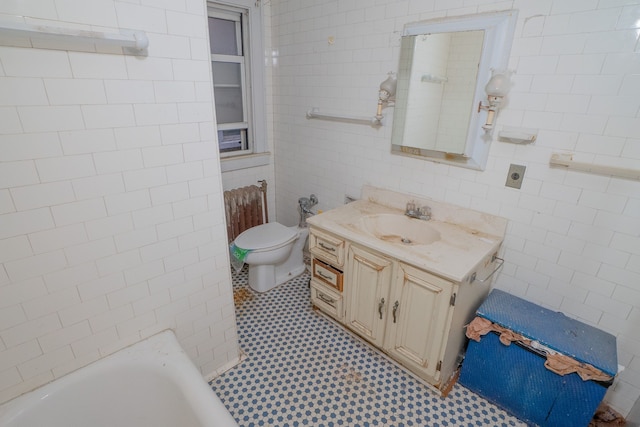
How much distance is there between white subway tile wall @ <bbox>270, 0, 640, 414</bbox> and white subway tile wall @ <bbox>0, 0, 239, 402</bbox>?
0.30ft

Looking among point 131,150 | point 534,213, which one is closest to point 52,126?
point 131,150

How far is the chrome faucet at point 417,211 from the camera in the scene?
6.45 ft

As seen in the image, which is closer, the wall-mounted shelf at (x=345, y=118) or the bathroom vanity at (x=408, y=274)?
the bathroom vanity at (x=408, y=274)

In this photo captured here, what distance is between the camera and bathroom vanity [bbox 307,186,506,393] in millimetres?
1528

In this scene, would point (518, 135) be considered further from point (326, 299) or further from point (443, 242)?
point (326, 299)

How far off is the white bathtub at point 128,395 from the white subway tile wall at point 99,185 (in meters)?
0.08

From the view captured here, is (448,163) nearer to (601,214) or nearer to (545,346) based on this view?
(601,214)

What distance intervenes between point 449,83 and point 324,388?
185cm

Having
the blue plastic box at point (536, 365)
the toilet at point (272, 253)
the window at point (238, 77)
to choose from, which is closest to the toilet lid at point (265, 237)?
the toilet at point (272, 253)

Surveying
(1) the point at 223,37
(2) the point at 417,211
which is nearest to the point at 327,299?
(2) the point at 417,211

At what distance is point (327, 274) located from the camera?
2.04 metres

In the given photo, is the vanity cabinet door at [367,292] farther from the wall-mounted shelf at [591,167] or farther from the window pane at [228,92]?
the window pane at [228,92]

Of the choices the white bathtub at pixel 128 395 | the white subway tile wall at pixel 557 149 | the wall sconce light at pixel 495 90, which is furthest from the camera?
the wall sconce light at pixel 495 90

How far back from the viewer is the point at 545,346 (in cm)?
139
